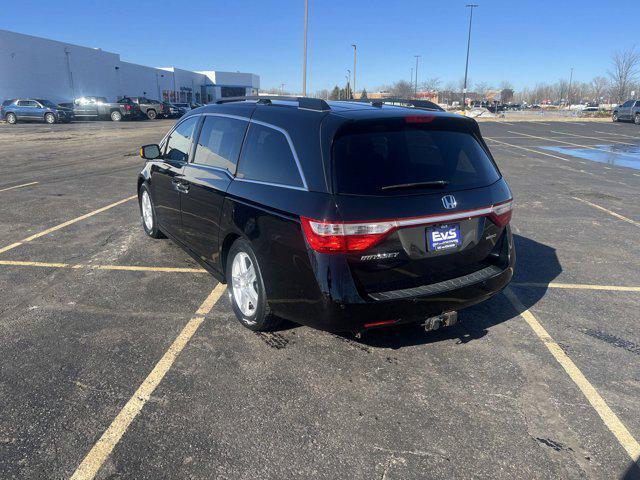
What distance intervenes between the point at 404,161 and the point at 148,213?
13.1 feet

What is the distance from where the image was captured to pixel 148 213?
5.97 m

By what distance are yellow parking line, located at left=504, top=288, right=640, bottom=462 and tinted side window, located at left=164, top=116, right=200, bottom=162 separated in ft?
11.5

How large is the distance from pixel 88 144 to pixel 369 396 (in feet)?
61.6

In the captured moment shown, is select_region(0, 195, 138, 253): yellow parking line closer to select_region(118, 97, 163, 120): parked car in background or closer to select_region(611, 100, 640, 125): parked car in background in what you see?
select_region(118, 97, 163, 120): parked car in background

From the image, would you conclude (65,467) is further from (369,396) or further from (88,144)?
(88,144)

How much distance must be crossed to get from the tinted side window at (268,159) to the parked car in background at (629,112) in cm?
4480

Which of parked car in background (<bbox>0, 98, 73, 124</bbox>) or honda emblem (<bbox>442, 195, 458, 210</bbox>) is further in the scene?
parked car in background (<bbox>0, 98, 73, 124</bbox>)

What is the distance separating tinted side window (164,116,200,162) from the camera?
4715mm

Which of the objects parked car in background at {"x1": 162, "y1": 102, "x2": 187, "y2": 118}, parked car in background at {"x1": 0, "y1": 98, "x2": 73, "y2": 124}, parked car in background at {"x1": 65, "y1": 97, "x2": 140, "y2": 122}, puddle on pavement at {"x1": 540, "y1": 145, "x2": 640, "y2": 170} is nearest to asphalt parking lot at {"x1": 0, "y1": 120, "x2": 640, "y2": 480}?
puddle on pavement at {"x1": 540, "y1": 145, "x2": 640, "y2": 170}

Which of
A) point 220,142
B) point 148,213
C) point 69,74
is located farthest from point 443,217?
point 69,74

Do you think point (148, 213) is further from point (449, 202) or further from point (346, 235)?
point (449, 202)

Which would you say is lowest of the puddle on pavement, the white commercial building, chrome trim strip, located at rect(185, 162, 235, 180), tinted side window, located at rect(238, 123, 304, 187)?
the puddle on pavement

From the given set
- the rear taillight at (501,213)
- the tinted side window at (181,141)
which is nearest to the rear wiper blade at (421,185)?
the rear taillight at (501,213)

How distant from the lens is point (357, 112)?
3209mm
